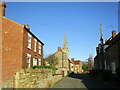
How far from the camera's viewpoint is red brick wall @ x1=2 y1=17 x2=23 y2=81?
→ 1841 centimetres

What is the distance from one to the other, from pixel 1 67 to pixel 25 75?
12.7 ft

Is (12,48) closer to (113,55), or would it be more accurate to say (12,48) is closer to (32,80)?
(32,80)

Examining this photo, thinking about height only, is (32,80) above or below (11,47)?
below

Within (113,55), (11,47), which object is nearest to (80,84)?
(113,55)

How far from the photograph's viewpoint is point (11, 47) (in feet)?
62.5

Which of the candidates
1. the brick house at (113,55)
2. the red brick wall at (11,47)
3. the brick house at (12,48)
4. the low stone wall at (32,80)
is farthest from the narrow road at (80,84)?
the red brick wall at (11,47)

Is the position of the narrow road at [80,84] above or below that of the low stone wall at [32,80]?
below

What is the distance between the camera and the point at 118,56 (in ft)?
68.1

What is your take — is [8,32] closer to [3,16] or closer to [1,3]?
[3,16]

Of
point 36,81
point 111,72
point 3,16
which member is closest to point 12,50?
point 3,16

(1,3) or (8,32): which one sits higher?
(1,3)

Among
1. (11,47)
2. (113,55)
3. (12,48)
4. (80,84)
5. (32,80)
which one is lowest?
(80,84)

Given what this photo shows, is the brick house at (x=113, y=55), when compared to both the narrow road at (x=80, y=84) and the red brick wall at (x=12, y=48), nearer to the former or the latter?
the narrow road at (x=80, y=84)

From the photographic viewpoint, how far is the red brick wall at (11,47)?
1841cm
